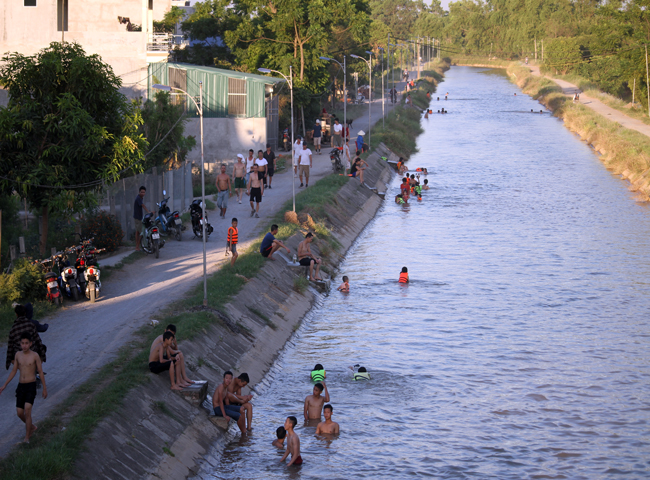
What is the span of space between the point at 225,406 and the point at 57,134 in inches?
333

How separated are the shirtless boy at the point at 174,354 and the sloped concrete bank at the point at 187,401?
0.32m

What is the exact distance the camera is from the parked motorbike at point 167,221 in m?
23.5

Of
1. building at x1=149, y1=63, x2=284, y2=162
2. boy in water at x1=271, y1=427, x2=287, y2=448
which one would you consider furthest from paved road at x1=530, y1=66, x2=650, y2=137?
boy in water at x1=271, y1=427, x2=287, y2=448

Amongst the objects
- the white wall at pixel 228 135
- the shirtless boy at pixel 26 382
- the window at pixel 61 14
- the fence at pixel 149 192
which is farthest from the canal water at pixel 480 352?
the window at pixel 61 14

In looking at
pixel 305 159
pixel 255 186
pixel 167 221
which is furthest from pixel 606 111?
pixel 167 221

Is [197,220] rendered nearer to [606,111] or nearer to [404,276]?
[404,276]

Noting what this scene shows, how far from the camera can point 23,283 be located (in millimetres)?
16078

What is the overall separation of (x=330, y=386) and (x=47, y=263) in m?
6.97

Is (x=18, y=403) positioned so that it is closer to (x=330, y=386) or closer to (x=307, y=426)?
(x=307, y=426)

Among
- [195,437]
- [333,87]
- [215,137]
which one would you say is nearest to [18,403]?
[195,437]

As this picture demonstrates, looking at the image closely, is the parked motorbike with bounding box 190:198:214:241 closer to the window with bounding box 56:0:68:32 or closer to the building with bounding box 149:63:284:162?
the building with bounding box 149:63:284:162

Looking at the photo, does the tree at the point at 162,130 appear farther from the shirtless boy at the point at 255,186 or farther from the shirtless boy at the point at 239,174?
the shirtless boy at the point at 255,186

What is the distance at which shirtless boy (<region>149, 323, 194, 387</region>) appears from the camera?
1305cm

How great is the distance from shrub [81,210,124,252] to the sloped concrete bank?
4.41 meters
